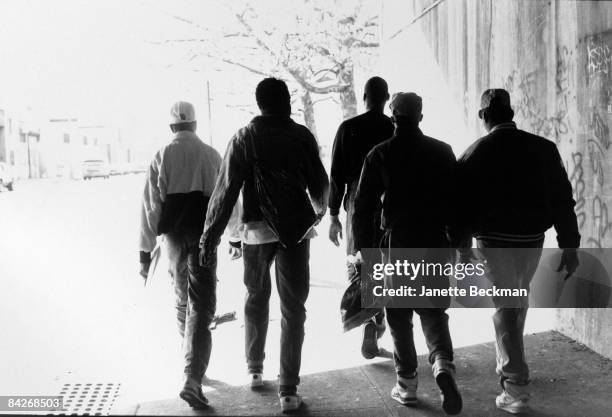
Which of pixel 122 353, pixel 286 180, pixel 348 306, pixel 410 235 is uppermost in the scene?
pixel 286 180

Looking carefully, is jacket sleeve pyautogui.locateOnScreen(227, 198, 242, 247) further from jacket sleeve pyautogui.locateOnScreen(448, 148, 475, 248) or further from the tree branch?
the tree branch

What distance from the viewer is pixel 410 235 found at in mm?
3902

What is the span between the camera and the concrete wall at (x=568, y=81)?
4684 millimetres

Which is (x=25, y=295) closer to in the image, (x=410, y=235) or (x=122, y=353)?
(x=122, y=353)

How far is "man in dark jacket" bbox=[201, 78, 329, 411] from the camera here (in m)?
3.94

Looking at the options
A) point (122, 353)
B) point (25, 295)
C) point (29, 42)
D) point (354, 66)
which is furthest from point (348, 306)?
point (354, 66)

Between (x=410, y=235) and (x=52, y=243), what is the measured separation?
10256 millimetres

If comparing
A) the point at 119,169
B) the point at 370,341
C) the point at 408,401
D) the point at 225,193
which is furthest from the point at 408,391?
the point at 119,169

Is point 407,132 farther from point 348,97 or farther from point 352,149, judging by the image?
point 348,97

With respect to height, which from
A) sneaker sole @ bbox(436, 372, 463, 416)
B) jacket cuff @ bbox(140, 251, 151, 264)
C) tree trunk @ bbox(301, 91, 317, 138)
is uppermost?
tree trunk @ bbox(301, 91, 317, 138)

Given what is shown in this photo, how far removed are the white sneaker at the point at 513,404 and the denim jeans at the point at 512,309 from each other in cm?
→ 4

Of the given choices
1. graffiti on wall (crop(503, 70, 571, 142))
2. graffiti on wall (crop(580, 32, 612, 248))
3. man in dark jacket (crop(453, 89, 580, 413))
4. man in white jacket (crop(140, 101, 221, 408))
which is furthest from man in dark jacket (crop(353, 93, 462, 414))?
graffiti on wall (crop(503, 70, 571, 142))

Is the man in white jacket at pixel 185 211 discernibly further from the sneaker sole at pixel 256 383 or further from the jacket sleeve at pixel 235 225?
the sneaker sole at pixel 256 383

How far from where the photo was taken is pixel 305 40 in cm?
1477
